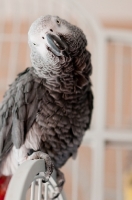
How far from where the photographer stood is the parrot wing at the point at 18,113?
68cm

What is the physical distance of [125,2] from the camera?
203cm

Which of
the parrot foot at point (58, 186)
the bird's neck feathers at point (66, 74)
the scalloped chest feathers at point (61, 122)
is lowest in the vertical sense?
the parrot foot at point (58, 186)

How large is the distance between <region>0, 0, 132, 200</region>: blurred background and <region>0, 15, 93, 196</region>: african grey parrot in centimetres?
35

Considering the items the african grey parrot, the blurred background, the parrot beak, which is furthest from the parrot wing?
the blurred background

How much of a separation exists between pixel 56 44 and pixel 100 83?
0.54 m

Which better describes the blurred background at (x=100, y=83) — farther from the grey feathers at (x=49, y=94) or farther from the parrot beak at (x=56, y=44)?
the parrot beak at (x=56, y=44)

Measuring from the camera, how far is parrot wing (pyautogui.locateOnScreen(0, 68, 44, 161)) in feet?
2.23

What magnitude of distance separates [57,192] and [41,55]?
0.31 m

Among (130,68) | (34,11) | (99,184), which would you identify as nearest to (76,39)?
(99,184)

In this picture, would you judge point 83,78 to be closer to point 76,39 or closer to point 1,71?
point 76,39

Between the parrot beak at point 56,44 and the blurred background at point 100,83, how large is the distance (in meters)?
0.51

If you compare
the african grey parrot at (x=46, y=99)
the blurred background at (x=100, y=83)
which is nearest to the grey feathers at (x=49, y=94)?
the african grey parrot at (x=46, y=99)

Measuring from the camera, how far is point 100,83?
1138 millimetres

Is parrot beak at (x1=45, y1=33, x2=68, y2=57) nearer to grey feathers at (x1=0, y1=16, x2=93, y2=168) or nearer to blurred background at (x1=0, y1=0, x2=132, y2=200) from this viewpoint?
grey feathers at (x1=0, y1=16, x2=93, y2=168)
